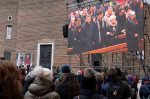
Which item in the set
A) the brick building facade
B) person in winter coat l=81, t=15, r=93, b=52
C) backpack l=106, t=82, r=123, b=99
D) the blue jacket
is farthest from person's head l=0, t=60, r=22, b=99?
the brick building facade

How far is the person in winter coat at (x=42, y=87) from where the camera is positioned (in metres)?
2.78

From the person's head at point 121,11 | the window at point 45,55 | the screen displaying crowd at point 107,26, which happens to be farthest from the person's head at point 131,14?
the window at point 45,55

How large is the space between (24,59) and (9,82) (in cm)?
2078

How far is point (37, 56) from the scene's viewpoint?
21.2 m

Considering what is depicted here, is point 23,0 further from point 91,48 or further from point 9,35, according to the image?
point 91,48

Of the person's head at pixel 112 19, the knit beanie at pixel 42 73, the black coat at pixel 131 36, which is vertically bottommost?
the knit beanie at pixel 42 73

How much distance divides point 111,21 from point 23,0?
14.6 metres

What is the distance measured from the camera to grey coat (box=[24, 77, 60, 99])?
9.12 ft

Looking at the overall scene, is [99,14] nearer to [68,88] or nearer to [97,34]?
[97,34]

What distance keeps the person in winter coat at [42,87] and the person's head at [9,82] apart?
1.31 m

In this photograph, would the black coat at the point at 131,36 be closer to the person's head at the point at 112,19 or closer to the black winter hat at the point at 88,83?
the person's head at the point at 112,19

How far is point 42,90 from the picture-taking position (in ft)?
9.12

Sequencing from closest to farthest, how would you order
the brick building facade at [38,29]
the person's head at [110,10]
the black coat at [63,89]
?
1. the black coat at [63,89]
2. the person's head at [110,10]
3. the brick building facade at [38,29]

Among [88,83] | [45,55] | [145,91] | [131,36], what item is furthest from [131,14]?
[45,55]
